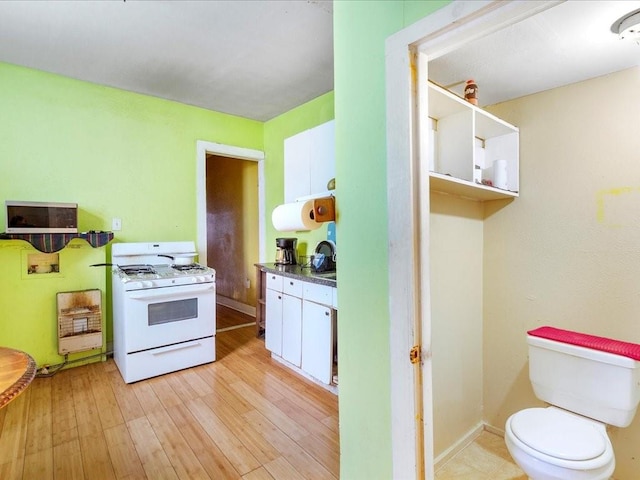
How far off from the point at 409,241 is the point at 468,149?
0.87 metres

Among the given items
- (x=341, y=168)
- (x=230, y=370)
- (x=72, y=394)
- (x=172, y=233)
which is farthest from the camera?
(x=172, y=233)

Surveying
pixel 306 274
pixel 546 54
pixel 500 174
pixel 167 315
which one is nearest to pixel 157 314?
pixel 167 315

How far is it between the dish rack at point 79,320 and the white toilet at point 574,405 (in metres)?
3.05

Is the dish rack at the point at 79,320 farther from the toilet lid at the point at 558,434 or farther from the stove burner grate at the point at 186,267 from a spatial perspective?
the toilet lid at the point at 558,434

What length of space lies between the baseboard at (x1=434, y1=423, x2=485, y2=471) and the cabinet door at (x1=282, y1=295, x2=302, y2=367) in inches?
48.1

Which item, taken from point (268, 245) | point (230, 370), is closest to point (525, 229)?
point (230, 370)

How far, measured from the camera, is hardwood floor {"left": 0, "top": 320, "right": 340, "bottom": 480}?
1663 millimetres

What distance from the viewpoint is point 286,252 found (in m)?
3.33

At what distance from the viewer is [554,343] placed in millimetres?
1586

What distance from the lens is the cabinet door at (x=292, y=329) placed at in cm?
266

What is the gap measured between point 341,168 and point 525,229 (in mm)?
1264

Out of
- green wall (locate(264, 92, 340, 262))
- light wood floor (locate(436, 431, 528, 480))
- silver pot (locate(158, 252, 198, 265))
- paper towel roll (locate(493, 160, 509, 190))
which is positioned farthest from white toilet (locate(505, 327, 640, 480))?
silver pot (locate(158, 252, 198, 265))

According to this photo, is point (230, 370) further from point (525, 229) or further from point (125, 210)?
point (525, 229)

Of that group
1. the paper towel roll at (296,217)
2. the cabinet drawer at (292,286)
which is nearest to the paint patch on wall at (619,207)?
the paper towel roll at (296,217)
